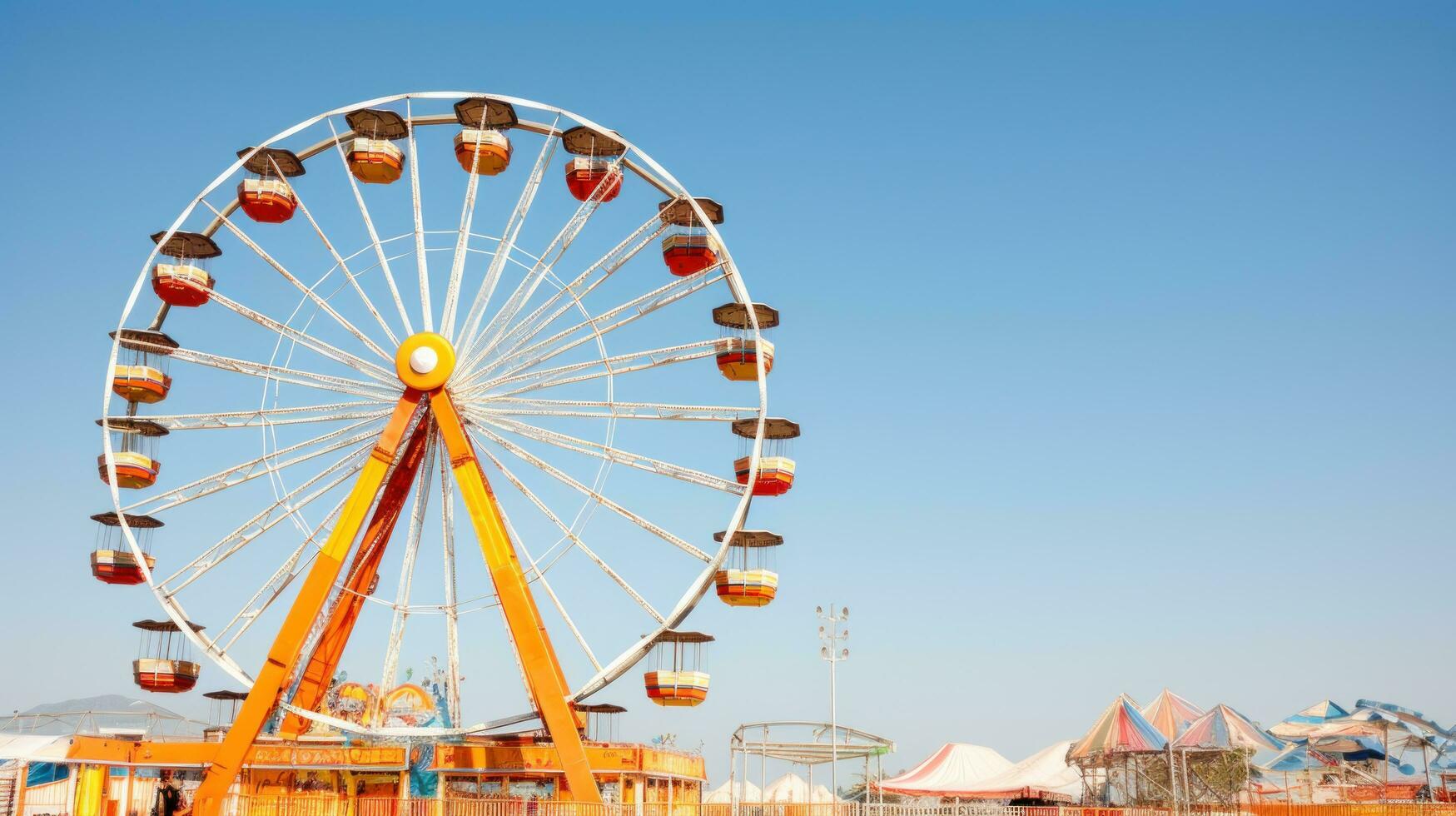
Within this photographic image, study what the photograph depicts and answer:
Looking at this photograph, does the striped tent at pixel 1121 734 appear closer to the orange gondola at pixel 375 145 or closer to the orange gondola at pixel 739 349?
the orange gondola at pixel 739 349

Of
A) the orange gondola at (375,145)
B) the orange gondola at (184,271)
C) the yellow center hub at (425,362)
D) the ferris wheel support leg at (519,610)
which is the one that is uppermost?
the orange gondola at (375,145)

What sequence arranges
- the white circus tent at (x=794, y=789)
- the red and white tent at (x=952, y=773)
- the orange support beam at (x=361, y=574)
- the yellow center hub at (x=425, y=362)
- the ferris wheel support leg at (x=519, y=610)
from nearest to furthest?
1. the ferris wheel support leg at (x=519, y=610)
2. the yellow center hub at (x=425, y=362)
3. the orange support beam at (x=361, y=574)
4. the red and white tent at (x=952, y=773)
5. the white circus tent at (x=794, y=789)

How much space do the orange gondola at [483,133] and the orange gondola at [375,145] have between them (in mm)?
1362

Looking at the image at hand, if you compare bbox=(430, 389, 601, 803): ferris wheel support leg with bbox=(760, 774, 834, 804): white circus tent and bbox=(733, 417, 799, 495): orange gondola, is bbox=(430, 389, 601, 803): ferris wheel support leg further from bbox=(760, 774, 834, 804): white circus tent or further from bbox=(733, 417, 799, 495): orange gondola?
bbox=(760, 774, 834, 804): white circus tent

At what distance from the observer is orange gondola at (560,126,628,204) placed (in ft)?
104

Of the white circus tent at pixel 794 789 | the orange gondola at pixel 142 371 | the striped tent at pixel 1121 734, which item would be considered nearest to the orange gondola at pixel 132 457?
the orange gondola at pixel 142 371

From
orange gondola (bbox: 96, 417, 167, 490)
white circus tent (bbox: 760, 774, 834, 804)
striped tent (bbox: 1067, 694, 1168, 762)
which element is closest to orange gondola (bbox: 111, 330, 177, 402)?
orange gondola (bbox: 96, 417, 167, 490)

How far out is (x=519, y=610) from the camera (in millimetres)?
28172

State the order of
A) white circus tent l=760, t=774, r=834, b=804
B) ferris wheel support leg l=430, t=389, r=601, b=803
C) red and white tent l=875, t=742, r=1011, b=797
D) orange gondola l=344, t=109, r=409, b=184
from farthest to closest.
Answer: white circus tent l=760, t=774, r=834, b=804, red and white tent l=875, t=742, r=1011, b=797, orange gondola l=344, t=109, r=409, b=184, ferris wheel support leg l=430, t=389, r=601, b=803

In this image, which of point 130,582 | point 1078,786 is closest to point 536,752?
point 130,582

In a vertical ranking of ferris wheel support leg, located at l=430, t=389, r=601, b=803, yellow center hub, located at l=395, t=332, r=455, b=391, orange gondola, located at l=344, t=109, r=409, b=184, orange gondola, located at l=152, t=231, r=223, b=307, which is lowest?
ferris wheel support leg, located at l=430, t=389, r=601, b=803

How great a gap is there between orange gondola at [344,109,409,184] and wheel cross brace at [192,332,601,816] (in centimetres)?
505

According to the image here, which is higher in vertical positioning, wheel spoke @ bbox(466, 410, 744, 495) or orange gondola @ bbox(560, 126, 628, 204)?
orange gondola @ bbox(560, 126, 628, 204)

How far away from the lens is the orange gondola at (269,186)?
31.9 metres
